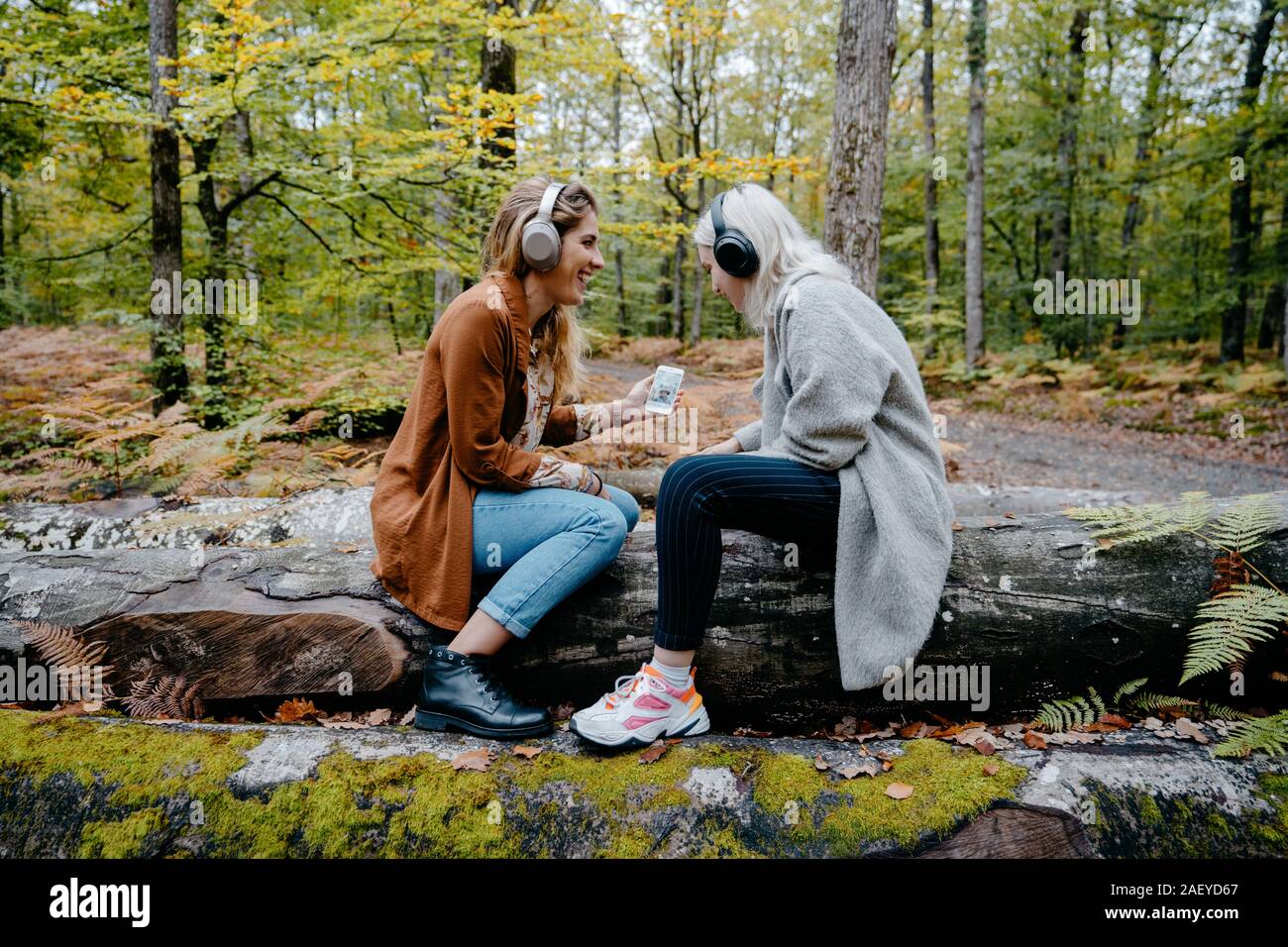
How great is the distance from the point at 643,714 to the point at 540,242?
5.82ft

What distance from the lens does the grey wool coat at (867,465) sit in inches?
89.8

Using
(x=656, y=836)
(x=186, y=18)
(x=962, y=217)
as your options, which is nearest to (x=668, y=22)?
(x=186, y=18)

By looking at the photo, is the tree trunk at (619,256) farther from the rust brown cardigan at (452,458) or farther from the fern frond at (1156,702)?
the fern frond at (1156,702)

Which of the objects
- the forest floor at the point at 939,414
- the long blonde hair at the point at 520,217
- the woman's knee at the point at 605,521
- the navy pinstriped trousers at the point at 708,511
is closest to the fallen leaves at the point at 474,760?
the navy pinstriped trousers at the point at 708,511

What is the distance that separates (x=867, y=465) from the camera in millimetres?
2348

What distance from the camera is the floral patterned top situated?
2.68 meters

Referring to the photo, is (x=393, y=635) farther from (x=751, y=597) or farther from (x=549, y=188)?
(x=549, y=188)

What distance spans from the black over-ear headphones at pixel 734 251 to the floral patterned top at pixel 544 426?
0.85 m

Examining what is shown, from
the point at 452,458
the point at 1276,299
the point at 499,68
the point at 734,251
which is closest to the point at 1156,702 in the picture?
the point at 734,251

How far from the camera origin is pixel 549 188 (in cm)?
260

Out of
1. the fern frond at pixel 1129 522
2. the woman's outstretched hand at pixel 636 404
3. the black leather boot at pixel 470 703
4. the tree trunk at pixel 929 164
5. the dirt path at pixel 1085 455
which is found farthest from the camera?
the tree trunk at pixel 929 164

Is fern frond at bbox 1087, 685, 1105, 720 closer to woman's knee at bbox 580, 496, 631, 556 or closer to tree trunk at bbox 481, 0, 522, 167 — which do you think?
woman's knee at bbox 580, 496, 631, 556

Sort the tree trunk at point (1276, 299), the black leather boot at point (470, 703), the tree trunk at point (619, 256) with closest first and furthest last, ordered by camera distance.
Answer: the black leather boot at point (470, 703) → the tree trunk at point (1276, 299) → the tree trunk at point (619, 256)

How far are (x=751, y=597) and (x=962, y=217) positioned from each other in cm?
1884
